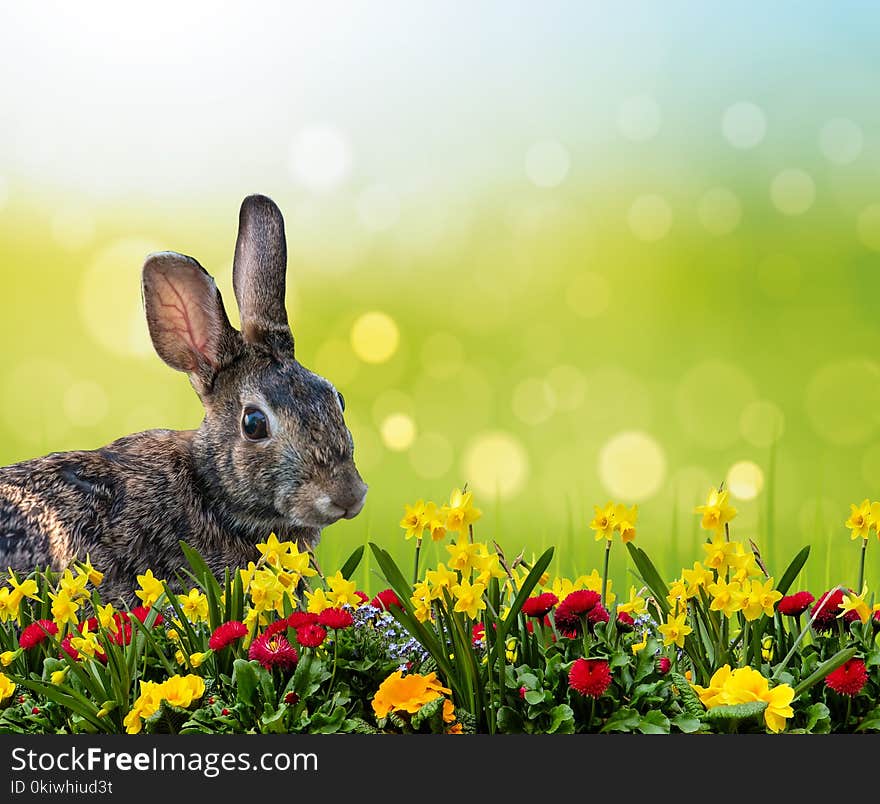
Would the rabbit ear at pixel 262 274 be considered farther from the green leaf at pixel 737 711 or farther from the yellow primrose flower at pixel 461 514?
the green leaf at pixel 737 711

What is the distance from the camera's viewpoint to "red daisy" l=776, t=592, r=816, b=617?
8.74ft

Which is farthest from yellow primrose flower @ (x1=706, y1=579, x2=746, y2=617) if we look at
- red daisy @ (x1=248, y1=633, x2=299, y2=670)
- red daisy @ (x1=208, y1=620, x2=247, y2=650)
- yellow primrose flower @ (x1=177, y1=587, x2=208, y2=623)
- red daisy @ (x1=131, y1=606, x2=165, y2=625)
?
red daisy @ (x1=131, y1=606, x2=165, y2=625)

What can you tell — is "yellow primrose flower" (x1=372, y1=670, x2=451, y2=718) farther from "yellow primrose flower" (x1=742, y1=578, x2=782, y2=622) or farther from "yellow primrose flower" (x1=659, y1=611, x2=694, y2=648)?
"yellow primrose flower" (x1=742, y1=578, x2=782, y2=622)

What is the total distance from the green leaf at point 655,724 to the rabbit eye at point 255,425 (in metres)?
1.63

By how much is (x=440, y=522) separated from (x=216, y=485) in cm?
112

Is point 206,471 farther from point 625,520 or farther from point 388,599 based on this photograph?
point 625,520

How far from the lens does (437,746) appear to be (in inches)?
89.3

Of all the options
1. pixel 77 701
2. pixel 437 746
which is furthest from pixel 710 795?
pixel 77 701

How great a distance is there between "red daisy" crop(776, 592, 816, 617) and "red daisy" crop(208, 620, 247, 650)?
134cm

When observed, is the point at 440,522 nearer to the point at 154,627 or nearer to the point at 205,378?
the point at 154,627

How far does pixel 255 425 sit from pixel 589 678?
5.16ft

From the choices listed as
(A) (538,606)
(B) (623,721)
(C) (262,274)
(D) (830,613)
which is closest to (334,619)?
(A) (538,606)

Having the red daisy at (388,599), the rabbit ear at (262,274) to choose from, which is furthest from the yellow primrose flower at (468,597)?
the rabbit ear at (262,274)

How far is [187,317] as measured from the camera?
3.54 metres
